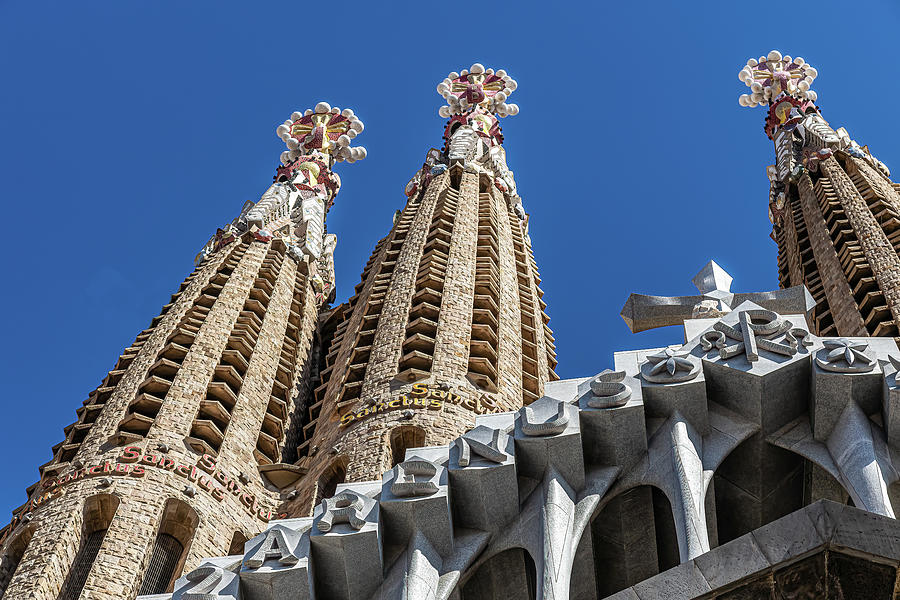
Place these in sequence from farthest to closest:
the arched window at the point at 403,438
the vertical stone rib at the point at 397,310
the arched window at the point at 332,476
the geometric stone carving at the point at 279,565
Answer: the vertical stone rib at the point at 397,310, the arched window at the point at 403,438, the arched window at the point at 332,476, the geometric stone carving at the point at 279,565

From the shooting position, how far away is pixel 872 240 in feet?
127

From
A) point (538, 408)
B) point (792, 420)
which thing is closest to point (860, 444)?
point (792, 420)

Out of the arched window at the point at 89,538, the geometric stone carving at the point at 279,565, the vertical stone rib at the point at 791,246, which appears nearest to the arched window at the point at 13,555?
the arched window at the point at 89,538

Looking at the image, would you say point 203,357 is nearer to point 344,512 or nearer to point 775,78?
point 344,512

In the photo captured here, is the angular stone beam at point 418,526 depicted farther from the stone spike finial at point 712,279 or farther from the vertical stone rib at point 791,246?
the vertical stone rib at point 791,246

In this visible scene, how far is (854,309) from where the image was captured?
3559 centimetres

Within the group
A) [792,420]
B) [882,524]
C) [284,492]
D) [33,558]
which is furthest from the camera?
[284,492]

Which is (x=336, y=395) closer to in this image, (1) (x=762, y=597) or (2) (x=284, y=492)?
(2) (x=284, y=492)

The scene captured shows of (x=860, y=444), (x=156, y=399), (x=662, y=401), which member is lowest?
(x=860, y=444)

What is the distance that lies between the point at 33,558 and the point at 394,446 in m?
6.75

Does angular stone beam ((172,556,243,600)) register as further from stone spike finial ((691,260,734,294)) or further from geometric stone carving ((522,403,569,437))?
stone spike finial ((691,260,734,294))

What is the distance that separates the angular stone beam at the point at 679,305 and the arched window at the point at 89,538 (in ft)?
34.1

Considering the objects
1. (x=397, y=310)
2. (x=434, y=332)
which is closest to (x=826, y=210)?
(x=397, y=310)

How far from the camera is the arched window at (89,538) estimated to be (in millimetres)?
25047
